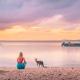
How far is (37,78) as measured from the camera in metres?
19.8

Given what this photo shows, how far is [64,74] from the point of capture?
2117 cm

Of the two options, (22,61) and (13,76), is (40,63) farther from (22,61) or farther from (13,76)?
(13,76)

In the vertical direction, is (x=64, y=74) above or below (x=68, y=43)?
below

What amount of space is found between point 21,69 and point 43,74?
381 cm

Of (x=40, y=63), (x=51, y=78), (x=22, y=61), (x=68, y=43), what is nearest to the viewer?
(x=51, y=78)

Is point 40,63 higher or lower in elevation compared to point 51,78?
higher

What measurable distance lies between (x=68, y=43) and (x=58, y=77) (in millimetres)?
137518

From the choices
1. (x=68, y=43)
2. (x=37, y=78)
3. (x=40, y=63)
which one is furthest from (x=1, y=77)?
(x=68, y=43)

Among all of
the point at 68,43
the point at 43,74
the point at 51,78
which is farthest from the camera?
the point at 68,43

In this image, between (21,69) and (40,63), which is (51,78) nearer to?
(21,69)

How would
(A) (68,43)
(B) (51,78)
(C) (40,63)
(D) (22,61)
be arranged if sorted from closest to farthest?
(B) (51,78), (D) (22,61), (C) (40,63), (A) (68,43)

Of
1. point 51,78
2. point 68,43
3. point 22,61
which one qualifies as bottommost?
point 51,78

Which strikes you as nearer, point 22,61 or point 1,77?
point 1,77

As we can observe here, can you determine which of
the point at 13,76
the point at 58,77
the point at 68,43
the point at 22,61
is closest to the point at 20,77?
the point at 13,76
